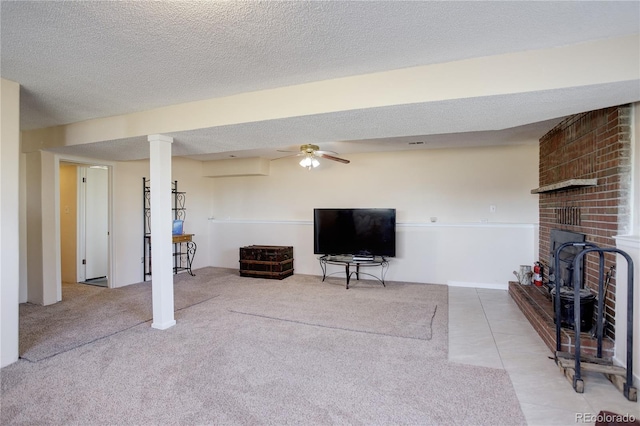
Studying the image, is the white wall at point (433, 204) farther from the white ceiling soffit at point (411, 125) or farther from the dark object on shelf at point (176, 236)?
the dark object on shelf at point (176, 236)

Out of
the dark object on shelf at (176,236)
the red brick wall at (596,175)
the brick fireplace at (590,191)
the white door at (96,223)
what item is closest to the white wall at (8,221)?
the dark object on shelf at (176,236)

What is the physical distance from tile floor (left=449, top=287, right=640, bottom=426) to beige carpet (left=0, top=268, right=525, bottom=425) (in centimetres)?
12

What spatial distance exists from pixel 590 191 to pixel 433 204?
256cm

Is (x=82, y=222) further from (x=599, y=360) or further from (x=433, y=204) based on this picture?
(x=599, y=360)

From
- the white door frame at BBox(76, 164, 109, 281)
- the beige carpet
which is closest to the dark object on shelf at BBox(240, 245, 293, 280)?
the beige carpet

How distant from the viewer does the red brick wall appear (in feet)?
8.22

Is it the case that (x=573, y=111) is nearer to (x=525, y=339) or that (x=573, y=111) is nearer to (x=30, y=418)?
(x=525, y=339)

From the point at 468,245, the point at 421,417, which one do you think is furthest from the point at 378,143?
the point at 421,417

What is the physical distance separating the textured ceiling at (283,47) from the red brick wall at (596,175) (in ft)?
1.52

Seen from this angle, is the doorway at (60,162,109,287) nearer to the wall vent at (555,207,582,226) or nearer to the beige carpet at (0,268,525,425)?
the beige carpet at (0,268,525,425)

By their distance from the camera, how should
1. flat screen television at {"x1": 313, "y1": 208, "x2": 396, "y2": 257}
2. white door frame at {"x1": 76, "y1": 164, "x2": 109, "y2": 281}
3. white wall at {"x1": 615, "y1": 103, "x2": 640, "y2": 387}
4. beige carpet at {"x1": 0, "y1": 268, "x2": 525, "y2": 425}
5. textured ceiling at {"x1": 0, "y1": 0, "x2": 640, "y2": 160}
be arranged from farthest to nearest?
1. white door frame at {"x1": 76, "y1": 164, "x2": 109, "y2": 281}
2. flat screen television at {"x1": 313, "y1": 208, "x2": 396, "y2": 257}
3. white wall at {"x1": 615, "y1": 103, "x2": 640, "y2": 387}
4. beige carpet at {"x1": 0, "y1": 268, "x2": 525, "y2": 425}
5. textured ceiling at {"x1": 0, "y1": 0, "x2": 640, "y2": 160}

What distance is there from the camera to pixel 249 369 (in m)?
2.58

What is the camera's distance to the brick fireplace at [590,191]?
2.52m

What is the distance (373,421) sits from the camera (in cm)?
196
